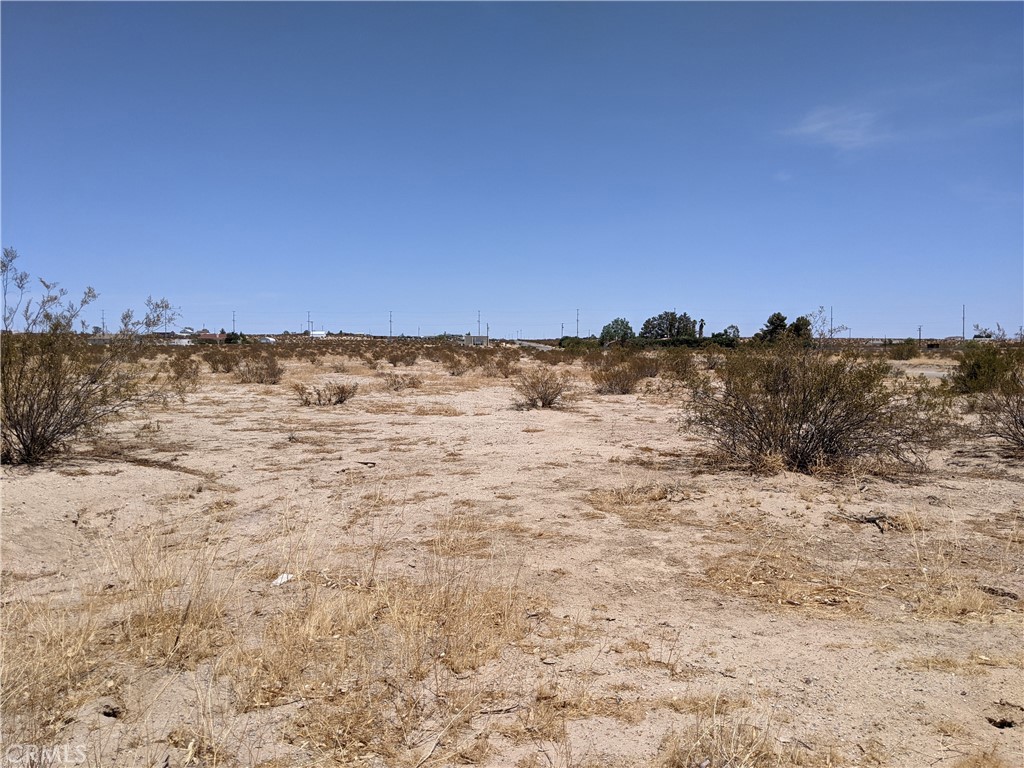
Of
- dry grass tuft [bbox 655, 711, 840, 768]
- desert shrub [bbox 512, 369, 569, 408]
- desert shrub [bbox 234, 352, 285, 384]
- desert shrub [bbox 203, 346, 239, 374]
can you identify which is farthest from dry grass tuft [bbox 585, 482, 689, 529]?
desert shrub [bbox 203, 346, 239, 374]

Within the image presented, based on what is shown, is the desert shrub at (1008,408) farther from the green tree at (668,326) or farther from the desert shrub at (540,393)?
the green tree at (668,326)

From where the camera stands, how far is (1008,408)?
1087cm

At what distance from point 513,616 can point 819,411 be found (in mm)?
6649

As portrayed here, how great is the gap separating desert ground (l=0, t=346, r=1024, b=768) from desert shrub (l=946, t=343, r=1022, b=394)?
2.25 meters

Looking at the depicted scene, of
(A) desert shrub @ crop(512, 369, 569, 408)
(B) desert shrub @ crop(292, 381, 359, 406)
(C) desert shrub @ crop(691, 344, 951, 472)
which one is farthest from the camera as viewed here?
(B) desert shrub @ crop(292, 381, 359, 406)

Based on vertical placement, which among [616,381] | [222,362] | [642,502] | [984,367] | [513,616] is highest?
[222,362]

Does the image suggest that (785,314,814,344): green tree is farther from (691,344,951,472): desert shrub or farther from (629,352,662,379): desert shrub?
(629,352,662,379): desert shrub

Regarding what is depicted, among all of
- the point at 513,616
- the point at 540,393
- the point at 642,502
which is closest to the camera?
the point at 513,616

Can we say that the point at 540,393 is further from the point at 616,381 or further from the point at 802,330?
the point at 802,330

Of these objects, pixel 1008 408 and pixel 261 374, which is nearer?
pixel 1008 408

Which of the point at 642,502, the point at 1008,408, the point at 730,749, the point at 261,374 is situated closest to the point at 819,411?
the point at 642,502

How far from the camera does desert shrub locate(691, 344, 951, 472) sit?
9.33 m

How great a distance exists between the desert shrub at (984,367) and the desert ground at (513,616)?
2.25m

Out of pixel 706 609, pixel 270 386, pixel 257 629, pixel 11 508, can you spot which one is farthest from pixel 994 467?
pixel 270 386
